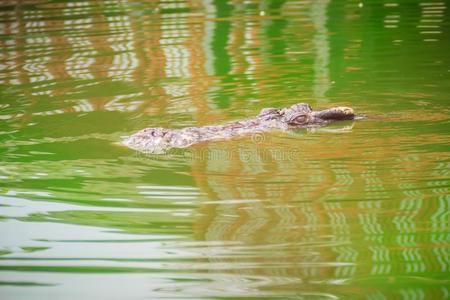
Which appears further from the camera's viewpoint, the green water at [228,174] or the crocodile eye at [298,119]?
the crocodile eye at [298,119]

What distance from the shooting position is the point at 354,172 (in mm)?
5410

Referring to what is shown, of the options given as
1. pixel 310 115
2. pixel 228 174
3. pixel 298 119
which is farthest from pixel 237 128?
pixel 228 174

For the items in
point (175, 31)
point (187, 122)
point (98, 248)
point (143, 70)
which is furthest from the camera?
point (175, 31)

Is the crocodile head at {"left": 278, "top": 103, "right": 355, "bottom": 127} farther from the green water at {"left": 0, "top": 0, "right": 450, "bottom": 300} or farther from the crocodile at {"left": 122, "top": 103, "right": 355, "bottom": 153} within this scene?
the green water at {"left": 0, "top": 0, "right": 450, "bottom": 300}

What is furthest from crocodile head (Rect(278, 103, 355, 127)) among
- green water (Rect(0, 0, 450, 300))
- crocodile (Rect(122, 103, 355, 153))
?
green water (Rect(0, 0, 450, 300))

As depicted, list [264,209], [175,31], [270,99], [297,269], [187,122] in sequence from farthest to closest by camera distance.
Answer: [175,31], [270,99], [187,122], [264,209], [297,269]

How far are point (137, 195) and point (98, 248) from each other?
33.2 inches

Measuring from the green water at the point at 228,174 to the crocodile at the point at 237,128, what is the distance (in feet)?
0.45

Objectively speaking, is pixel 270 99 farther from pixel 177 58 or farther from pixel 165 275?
pixel 165 275

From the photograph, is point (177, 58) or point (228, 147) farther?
point (177, 58)

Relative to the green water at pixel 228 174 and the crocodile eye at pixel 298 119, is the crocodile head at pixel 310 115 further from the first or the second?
the green water at pixel 228 174

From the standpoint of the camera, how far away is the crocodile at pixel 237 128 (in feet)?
20.4

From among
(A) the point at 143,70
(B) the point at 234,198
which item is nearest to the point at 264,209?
(B) the point at 234,198

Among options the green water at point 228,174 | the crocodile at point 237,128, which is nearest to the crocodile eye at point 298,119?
the crocodile at point 237,128
